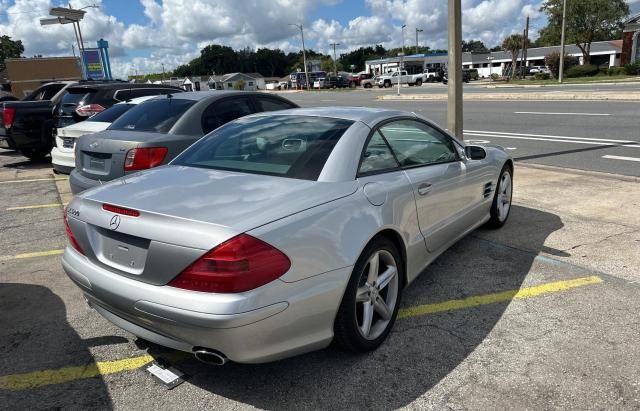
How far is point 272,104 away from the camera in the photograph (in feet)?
22.9

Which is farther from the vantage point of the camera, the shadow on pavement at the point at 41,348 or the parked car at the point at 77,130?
the parked car at the point at 77,130

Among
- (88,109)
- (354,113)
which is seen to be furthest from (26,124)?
(354,113)

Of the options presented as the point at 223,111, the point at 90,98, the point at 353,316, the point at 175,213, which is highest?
the point at 90,98

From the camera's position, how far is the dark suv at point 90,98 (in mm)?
8992

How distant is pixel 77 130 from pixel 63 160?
614 millimetres

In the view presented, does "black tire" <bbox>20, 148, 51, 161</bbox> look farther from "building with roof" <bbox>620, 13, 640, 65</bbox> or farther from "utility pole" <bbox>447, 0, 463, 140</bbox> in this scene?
"building with roof" <bbox>620, 13, 640, 65</bbox>

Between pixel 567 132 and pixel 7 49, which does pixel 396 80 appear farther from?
pixel 7 49

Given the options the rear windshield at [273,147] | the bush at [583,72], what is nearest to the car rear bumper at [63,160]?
the rear windshield at [273,147]

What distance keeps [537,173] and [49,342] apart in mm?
7329

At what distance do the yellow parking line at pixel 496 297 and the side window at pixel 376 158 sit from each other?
3.47 ft

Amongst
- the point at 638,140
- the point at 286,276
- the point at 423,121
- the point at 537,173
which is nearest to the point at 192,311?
the point at 286,276

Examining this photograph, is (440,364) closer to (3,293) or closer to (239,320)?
(239,320)

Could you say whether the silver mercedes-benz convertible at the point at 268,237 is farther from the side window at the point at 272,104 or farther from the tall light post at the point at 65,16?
the tall light post at the point at 65,16

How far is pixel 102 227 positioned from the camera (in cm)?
268
